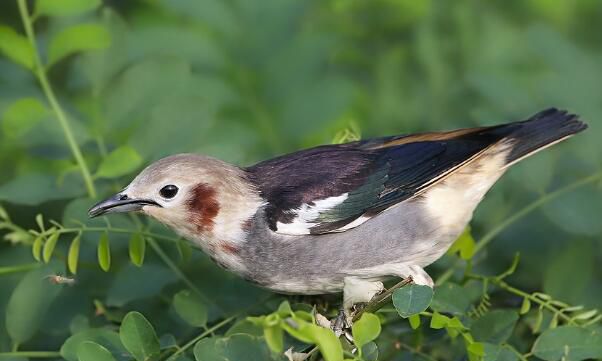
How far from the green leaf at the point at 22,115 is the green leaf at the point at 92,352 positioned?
1.25 meters

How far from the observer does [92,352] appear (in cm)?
356

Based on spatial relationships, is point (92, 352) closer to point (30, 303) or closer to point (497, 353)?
point (30, 303)

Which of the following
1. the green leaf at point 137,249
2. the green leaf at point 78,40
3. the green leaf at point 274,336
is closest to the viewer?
the green leaf at point 274,336

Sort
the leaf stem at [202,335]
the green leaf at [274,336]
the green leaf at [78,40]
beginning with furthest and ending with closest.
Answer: the green leaf at [78,40] < the leaf stem at [202,335] < the green leaf at [274,336]

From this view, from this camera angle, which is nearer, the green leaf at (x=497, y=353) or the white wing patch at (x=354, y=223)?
the green leaf at (x=497, y=353)

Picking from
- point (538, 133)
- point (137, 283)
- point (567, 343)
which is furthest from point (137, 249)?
point (538, 133)

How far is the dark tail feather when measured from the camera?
447 cm

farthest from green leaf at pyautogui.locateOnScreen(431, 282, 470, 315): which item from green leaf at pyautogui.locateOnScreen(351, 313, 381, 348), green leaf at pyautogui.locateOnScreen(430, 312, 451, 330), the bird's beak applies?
the bird's beak

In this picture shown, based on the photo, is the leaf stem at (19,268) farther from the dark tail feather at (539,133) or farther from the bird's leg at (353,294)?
the dark tail feather at (539,133)

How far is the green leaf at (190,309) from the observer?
12.9 ft

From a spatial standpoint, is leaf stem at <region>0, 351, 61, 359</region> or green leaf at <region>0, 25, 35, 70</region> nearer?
leaf stem at <region>0, 351, 61, 359</region>

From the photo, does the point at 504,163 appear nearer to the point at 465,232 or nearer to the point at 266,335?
the point at 465,232

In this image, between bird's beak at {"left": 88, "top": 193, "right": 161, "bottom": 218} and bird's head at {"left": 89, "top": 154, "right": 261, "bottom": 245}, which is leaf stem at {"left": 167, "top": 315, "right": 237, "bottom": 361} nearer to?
bird's head at {"left": 89, "top": 154, "right": 261, "bottom": 245}

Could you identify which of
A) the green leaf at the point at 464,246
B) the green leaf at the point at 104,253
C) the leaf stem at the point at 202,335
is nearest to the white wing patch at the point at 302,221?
the leaf stem at the point at 202,335
